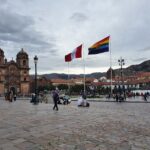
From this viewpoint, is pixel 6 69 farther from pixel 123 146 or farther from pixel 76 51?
pixel 123 146

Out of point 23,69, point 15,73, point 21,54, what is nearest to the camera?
point 21,54

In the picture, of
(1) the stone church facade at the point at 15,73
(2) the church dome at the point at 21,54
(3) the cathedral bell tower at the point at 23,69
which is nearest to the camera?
(1) the stone church facade at the point at 15,73

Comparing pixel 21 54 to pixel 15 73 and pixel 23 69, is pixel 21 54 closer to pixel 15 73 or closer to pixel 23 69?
pixel 23 69

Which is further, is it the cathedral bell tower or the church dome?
the cathedral bell tower

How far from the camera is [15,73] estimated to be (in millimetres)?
100375

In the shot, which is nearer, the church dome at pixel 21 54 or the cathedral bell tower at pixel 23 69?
the church dome at pixel 21 54

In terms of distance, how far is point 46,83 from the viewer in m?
135

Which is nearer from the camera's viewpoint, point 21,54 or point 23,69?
point 21,54

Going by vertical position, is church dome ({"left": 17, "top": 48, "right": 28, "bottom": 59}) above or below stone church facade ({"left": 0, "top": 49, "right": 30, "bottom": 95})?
above

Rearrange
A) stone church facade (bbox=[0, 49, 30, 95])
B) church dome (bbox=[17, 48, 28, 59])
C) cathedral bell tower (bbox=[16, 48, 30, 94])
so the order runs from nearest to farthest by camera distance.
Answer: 1. stone church facade (bbox=[0, 49, 30, 95])
2. church dome (bbox=[17, 48, 28, 59])
3. cathedral bell tower (bbox=[16, 48, 30, 94])

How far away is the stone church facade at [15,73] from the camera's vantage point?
98.4 m

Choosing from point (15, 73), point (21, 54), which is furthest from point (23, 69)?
point (21, 54)

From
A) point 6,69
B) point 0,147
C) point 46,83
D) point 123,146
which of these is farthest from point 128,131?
point 46,83

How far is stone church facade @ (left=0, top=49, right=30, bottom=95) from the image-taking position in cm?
9838
